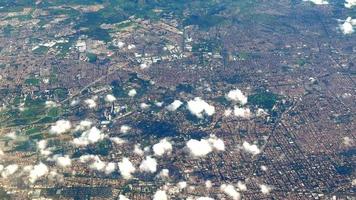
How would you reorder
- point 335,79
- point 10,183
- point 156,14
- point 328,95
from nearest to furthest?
point 10,183, point 328,95, point 335,79, point 156,14

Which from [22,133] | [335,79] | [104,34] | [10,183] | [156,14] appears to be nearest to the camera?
[10,183]

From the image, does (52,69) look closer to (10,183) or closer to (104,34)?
(104,34)

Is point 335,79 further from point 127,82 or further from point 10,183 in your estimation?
point 10,183

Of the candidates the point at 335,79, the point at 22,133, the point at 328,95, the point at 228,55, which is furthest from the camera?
the point at 228,55

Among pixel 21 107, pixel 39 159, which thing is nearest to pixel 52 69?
pixel 21 107

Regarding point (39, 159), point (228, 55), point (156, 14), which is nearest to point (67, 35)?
point (156, 14)

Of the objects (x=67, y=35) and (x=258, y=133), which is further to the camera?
(x=67, y=35)
